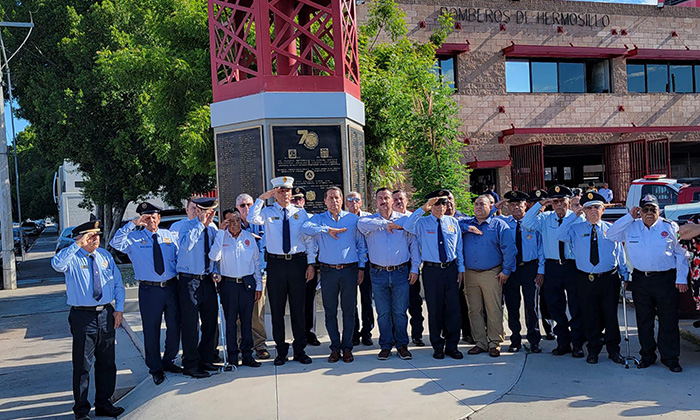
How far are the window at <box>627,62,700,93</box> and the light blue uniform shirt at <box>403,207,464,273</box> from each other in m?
19.8

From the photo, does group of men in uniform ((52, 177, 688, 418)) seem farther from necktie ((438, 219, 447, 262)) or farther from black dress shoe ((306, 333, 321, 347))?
black dress shoe ((306, 333, 321, 347))

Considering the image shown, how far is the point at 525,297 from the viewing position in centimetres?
734

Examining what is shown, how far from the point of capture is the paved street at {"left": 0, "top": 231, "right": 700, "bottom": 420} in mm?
5406

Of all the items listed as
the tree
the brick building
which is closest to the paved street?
the tree

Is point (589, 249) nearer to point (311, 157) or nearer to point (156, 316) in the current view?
Result: point (311, 157)

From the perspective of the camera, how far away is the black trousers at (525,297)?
284 inches

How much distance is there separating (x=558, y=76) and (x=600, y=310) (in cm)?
1801

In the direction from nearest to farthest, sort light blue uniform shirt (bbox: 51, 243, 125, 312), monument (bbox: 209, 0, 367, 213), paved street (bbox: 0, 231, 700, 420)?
1. paved street (bbox: 0, 231, 700, 420)
2. light blue uniform shirt (bbox: 51, 243, 125, 312)
3. monument (bbox: 209, 0, 367, 213)

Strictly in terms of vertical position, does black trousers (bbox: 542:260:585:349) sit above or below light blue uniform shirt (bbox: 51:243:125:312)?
below

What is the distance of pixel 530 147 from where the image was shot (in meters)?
21.9

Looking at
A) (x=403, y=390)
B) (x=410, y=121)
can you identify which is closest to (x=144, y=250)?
(x=403, y=390)

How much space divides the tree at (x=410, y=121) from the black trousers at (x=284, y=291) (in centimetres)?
567

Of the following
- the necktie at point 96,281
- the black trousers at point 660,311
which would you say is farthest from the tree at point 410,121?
the necktie at point 96,281

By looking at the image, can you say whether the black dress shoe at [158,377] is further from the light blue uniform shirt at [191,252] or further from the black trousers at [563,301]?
the black trousers at [563,301]
